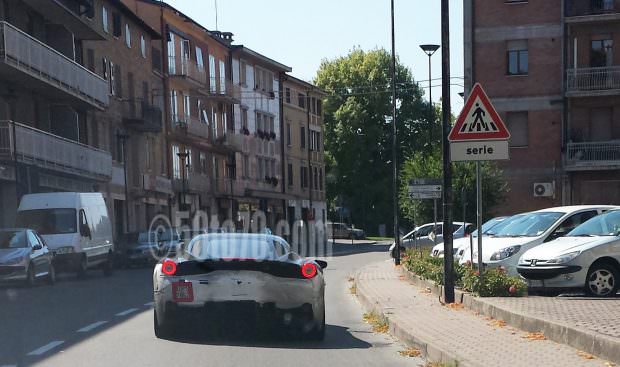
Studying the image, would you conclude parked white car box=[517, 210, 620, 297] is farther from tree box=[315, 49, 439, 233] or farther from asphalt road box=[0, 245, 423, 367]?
tree box=[315, 49, 439, 233]

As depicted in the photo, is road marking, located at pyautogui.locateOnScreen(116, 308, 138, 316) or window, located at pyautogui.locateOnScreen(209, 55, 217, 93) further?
window, located at pyautogui.locateOnScreen(209, 55, 217, 93)

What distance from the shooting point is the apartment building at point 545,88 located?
129ft

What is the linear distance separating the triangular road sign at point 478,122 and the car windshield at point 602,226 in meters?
2.94

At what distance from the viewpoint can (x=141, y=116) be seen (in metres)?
46.3

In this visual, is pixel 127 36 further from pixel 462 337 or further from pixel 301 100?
pixel 462 337

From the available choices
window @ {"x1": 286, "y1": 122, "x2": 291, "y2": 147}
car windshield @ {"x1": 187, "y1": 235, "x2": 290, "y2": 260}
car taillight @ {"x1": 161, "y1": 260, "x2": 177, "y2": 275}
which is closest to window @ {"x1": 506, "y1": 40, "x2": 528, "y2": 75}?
car windshield @ {"x1": 187, "y1": 235, "x2": 290, "y2": 260}

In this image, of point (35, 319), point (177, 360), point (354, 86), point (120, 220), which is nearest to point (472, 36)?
point (120, 220)

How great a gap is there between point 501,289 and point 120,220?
108 feet

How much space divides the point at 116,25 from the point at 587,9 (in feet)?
71.8

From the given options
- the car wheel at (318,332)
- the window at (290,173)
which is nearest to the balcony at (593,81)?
the car wheel at (318,332)

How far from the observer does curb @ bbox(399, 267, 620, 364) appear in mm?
8047

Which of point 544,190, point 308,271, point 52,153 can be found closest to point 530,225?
point 308,271

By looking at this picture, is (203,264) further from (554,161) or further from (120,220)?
(120,220)

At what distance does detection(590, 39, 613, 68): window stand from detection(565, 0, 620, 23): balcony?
3.87ft
